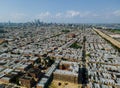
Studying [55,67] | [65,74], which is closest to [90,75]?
[65,74]

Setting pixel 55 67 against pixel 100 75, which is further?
pixel 55 67

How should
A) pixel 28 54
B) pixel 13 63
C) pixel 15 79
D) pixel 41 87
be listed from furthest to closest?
pixel 28 54 → pixel 13 63 → pixel 15 79 → pixel 41 87

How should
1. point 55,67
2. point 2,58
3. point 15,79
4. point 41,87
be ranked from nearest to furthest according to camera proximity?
point 41,87, point 15,79, point 55,67, point 2,58

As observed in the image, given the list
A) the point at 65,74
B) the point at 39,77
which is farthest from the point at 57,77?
the point at 39,77

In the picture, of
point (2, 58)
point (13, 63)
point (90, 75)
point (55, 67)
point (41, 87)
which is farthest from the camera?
point (2, 58)

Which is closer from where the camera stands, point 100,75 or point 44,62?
point 100,75

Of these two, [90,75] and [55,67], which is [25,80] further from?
[90,75]

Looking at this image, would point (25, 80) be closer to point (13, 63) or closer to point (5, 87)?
point (5, 87)

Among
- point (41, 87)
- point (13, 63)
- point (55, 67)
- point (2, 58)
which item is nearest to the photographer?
point (41, 87)
